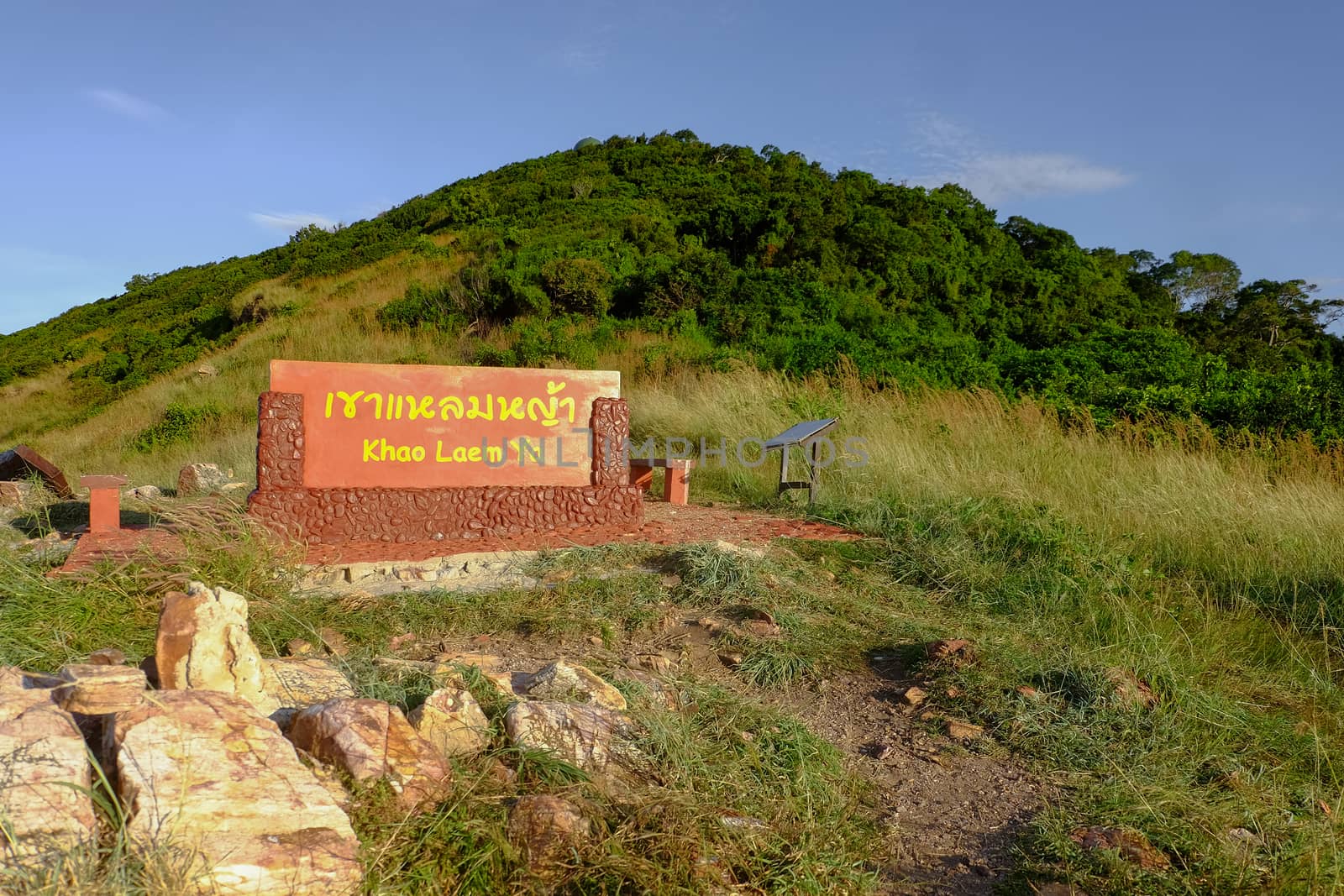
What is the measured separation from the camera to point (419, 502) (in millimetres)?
6609

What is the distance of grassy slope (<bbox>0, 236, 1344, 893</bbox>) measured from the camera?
3.05 meters

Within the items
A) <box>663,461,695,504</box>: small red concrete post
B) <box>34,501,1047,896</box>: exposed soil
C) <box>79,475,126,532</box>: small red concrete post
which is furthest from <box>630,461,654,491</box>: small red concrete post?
<box>79,475,126,532</box>: small red concrete post

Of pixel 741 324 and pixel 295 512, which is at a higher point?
pixel 741 324

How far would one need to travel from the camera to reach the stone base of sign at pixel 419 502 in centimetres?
627

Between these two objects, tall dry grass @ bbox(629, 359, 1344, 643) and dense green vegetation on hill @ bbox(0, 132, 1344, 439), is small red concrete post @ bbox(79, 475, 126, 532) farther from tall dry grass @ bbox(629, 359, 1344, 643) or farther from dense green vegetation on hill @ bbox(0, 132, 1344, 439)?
dense green vegetation on hill @ bbox(0, 132, 1344, 439)

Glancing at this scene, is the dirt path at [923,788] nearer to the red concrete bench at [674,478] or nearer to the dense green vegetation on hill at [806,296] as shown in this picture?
the red concrete bench at [674,478]

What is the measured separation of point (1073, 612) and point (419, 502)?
4267mm

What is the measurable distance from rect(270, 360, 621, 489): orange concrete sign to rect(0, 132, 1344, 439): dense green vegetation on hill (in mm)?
5711

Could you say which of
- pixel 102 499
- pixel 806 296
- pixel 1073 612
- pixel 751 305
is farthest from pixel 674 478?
pixel 806 296

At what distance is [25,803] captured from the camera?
2.13 meters

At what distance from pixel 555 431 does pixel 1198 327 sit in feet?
61.8

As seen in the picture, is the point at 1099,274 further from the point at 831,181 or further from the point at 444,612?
the point at 444,612

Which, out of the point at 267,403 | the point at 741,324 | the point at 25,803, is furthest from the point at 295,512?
the point at 741,324

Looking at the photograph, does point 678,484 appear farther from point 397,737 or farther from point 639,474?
point 397,737
